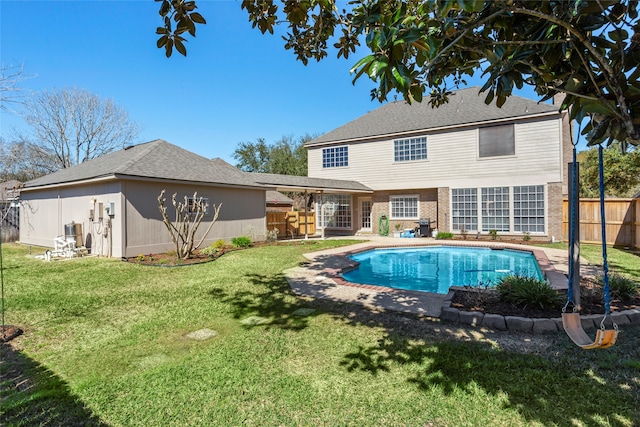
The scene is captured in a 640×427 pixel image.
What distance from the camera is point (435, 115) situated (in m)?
18.6

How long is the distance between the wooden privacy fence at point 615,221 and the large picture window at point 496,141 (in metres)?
3.97

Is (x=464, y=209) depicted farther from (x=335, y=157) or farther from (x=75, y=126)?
(x=75, y=126)

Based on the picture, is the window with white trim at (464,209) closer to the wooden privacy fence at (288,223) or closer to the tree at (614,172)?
the wooden privacy fence at (288,223)

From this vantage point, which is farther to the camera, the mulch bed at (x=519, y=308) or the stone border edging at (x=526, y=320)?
the mulch bed at (x=519, y=308)

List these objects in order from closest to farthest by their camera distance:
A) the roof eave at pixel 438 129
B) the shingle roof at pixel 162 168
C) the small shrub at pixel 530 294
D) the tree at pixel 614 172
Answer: the small shrub at pixel 530 294
the shingle roof at pixel 162 168
the roof eave at pixel 438 129
the tree at pixel 614 172

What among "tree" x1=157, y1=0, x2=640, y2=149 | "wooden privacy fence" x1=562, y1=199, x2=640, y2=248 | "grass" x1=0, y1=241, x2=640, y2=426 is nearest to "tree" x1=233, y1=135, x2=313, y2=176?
"wooden privacy fence" x1=562, y1=199, x2=640, y2=248

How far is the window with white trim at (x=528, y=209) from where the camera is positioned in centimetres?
1527

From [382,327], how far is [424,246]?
435 inches

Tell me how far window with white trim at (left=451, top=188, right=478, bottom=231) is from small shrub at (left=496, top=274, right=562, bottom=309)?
12.1m

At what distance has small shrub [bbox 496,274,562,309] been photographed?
519 cm

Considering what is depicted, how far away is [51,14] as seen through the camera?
902 cm

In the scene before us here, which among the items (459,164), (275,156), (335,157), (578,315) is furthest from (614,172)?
(275,156)

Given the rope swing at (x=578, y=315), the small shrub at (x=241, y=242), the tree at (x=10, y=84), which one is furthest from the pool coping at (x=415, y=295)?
the tree at (x=10, y=84)

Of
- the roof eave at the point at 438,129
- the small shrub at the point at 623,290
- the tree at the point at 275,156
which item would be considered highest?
the tree at the point at 275,156
